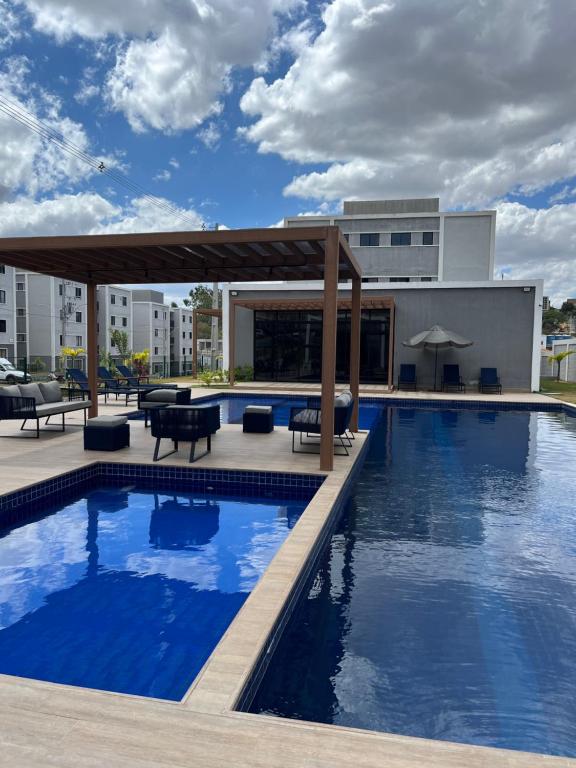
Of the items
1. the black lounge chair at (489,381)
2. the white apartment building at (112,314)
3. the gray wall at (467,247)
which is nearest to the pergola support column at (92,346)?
the black lounge chair at (489,381)

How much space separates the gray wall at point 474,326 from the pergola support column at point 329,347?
14499 millimetres

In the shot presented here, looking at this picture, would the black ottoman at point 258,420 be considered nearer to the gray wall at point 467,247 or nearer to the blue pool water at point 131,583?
the blue pool water at point 131,583

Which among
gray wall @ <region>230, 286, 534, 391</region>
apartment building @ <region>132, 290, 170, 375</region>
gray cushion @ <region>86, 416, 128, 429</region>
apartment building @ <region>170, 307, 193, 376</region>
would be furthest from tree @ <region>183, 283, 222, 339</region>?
gray cushion @ <region>86, 416, 128, 429</region>

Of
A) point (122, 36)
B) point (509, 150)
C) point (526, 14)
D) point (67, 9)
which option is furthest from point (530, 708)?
point (509, 150)

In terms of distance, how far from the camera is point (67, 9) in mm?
16578

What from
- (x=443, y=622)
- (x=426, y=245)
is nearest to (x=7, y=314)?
(x=426, y=245)

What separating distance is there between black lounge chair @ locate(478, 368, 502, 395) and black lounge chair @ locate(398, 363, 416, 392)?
96.4 inches

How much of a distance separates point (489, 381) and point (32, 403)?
16.1 meters

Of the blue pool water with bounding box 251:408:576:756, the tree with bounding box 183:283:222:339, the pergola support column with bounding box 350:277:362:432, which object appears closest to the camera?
the blue pool water with bounding box 251:408:576:756

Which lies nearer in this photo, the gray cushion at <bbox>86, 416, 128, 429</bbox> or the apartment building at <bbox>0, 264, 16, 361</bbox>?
the gray cushion at <bbox>86, 416, 128, 429</bbox>

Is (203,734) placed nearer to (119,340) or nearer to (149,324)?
(119,340)

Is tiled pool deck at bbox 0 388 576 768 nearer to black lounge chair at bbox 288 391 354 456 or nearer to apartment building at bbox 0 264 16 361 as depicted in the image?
black lounge chair at bbox 288 391 354 456

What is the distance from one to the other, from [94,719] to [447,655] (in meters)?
2.11

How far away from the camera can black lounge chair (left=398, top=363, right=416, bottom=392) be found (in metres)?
20.9
